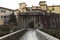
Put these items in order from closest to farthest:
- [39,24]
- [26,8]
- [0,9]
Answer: [39,24]
[0,9]
[26,8]

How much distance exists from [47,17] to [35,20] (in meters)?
8.90

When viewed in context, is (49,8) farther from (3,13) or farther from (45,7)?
(3,13)

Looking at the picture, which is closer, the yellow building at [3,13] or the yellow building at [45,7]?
the yellow building at [3,13]

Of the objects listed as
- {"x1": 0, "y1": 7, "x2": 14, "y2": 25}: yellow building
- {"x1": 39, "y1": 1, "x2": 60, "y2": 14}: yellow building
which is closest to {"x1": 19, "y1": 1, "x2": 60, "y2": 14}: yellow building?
{"x1": 39, "y1": 1, "x2": 60, "y2": 14}: yellow building

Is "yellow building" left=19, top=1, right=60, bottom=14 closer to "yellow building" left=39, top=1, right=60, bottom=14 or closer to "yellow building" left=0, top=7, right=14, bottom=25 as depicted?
"yellow building" left=39, top=1, right=60, bottom=14

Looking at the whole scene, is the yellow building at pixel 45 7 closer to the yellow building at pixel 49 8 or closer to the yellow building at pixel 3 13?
the yellow building at pixel 49 8

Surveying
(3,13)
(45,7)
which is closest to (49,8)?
(45,7)

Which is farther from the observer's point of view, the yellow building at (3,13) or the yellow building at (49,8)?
the yellow building at (49,8)

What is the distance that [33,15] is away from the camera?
87.7m

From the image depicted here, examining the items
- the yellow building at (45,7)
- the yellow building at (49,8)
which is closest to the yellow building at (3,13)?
the yellow building at (45,7)

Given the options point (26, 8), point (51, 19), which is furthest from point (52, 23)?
point (26, 8)

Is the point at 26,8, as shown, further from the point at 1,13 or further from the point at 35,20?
the point at 35,20

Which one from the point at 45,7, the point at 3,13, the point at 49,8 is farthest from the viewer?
the point at 49,8

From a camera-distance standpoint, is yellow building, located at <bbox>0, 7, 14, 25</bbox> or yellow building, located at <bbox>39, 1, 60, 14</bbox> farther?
yellow building, located at <bbox>39, 1, 60, 14</bbox>
